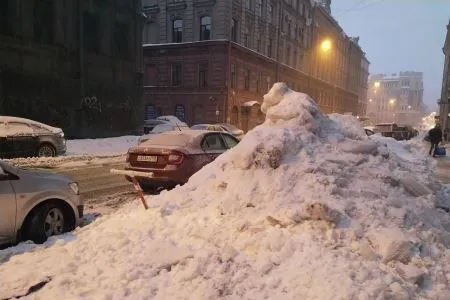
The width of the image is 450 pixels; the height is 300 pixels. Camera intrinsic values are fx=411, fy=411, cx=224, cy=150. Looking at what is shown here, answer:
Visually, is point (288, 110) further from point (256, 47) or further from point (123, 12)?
point (256, 47)

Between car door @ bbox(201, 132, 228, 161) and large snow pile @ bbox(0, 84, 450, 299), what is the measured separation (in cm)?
242

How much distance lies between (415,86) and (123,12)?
147465 millimetres

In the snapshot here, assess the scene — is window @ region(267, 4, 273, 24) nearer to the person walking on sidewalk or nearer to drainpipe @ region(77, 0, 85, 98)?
drainpipe @ region(77, 0, 85, 98)

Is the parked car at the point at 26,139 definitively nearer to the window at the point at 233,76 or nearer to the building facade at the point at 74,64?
the building facade at the point at 74,64

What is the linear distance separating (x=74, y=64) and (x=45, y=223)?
68.6ft

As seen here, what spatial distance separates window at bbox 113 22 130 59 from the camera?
2835 cm

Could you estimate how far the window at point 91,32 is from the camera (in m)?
25.8

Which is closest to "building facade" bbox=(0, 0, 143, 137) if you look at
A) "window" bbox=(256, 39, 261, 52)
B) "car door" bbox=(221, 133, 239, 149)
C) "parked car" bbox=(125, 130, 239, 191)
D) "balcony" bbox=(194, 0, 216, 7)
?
"balcony" bbox=(194, 0, 216, 7)

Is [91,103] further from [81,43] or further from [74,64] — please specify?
[81,43]

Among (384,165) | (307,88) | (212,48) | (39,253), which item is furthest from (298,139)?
(307,88)

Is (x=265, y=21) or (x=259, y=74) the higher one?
(x=265, y=21)

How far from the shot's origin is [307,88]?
5606 cm

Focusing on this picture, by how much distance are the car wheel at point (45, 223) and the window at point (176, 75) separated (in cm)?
3346

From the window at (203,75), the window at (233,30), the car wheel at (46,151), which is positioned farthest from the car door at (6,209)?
the window at (233,30)
